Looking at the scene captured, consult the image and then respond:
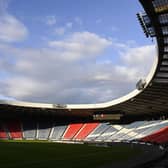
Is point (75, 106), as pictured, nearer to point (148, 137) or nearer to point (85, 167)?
point (148, 137)

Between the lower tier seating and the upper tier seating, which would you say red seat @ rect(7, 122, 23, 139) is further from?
the upper tier seating

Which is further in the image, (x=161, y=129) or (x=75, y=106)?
(x=75, y=106)

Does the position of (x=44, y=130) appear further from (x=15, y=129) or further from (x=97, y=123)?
(x=97, y=123)

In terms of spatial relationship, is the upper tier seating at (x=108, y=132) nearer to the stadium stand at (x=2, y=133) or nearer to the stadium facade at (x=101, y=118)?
the stadium facade at (x=101, y=118)

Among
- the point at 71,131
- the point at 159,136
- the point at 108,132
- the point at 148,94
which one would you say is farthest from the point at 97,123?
the point at 148,94

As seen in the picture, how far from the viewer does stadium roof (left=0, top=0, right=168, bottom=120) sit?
2991 cm

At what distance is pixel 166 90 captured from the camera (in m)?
58.8

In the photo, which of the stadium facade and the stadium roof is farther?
the stadium facade

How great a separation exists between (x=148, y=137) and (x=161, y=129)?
16.0ft

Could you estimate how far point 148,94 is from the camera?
62625 millimetres

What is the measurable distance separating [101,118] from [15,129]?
2721cm

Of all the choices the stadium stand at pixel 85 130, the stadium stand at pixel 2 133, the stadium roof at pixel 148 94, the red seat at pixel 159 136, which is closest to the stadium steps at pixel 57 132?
the stadium roof at pixel 148 94

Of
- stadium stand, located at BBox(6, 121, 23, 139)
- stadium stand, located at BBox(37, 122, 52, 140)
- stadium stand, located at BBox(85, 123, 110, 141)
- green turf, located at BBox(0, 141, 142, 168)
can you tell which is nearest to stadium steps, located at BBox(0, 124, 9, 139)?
stadium stand, located at BBox(6, 121, 23, 139)

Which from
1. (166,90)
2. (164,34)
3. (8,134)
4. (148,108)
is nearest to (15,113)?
(8,134)
